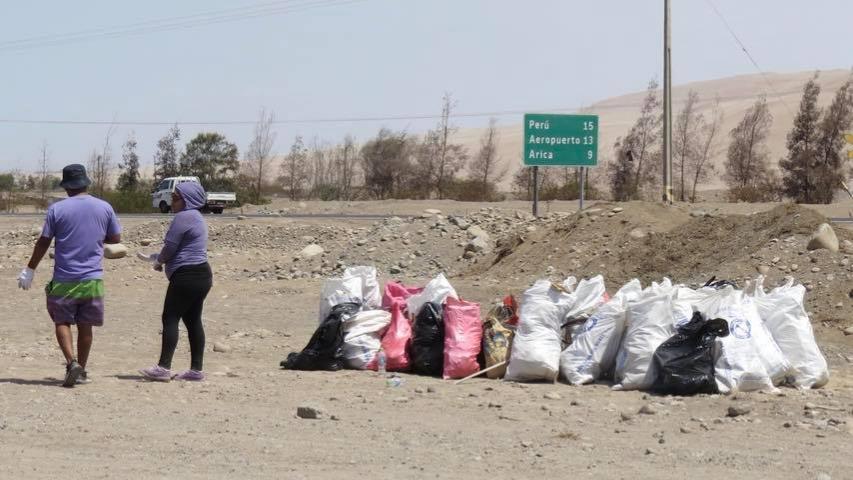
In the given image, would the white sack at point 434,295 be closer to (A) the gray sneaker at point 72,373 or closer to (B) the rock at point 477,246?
(A) the gray sneaker at point 72,373

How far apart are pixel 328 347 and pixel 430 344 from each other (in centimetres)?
84

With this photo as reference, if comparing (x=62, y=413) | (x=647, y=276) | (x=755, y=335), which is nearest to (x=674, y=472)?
(x=755, y=335)

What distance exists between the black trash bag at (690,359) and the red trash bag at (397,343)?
2115mm

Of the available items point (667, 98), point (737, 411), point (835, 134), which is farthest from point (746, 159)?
point (737, 411)

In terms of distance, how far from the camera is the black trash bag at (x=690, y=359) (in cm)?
829

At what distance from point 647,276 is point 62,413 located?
10002 mm

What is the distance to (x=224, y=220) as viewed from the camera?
31.8m

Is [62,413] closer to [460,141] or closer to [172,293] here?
[172,293]

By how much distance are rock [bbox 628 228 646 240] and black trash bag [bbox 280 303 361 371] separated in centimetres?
861

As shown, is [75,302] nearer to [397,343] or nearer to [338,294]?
[338,294]

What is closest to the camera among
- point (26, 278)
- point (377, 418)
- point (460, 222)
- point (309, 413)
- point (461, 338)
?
point (309, 413)

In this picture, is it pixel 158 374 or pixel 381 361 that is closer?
pixel 158 374

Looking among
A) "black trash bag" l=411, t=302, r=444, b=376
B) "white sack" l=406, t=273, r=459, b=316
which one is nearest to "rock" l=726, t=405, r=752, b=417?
"black trash bag" l=411, t=302, r=444, b=376

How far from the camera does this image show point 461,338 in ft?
30.3
